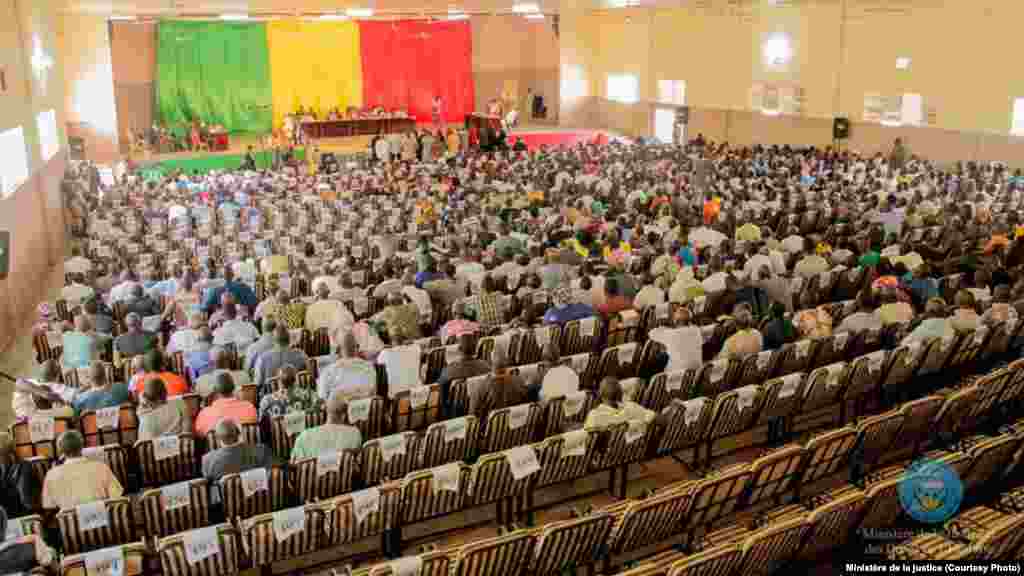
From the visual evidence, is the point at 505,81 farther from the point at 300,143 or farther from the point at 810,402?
the point at 810,402

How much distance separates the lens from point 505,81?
39.4 metres

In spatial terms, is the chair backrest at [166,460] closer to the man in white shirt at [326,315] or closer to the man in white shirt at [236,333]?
the man in white shirt at [236,333]

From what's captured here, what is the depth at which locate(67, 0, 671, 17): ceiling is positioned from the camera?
2436 centimetres

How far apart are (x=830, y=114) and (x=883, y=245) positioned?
1556 centimetres

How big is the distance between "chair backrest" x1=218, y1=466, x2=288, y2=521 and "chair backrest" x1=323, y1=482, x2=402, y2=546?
610 mm

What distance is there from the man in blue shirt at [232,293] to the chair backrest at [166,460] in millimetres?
4234

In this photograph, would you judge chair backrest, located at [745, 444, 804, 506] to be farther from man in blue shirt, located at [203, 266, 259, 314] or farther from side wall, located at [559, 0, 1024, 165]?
side wall, located at [559, 0, 1024, 165]

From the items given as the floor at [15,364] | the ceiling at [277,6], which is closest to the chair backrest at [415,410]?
the floor at [15,364]

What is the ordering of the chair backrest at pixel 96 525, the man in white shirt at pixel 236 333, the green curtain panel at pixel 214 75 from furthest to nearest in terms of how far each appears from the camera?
the green curtain panel at pixel 214 75 → the man in white shirt at pixel 236 333 → the chair backrest at pixel 96 525

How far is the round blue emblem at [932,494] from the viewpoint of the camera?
5758 mm

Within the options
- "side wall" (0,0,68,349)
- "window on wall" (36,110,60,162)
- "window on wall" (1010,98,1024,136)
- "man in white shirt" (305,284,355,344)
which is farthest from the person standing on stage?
"man in white shirt" (305,284,355,344)

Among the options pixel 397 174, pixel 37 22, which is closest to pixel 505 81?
pixel 397 174

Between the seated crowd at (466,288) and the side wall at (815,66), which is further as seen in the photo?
the side wall at (815,66)

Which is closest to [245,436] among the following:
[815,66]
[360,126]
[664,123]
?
[815,66]
